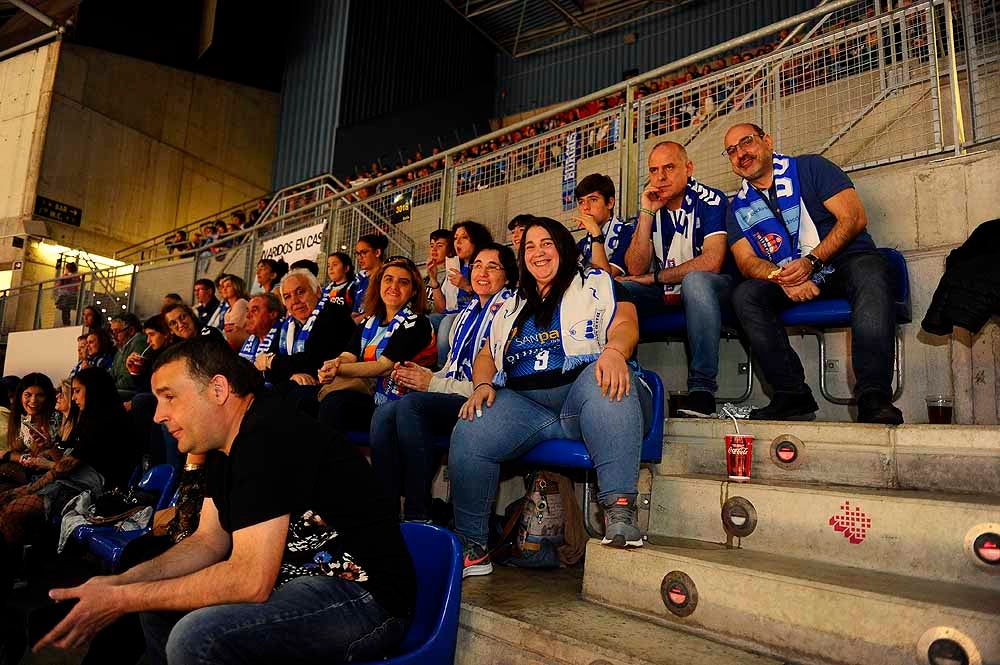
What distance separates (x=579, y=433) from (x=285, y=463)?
1.12 metres

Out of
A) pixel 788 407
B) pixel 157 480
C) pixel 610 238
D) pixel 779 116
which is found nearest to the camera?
pixel 788 407

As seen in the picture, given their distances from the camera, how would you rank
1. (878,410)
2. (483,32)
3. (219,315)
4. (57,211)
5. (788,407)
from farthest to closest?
1. (483,32)
2. (57,211)
3. (219,315)
4. (788,407)
5. (878,410)

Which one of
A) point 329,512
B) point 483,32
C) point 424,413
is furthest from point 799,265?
point 483,32

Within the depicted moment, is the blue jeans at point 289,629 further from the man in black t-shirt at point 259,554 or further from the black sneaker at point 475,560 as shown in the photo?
the black sneaker at point 475,560

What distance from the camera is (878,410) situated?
2.26 meters

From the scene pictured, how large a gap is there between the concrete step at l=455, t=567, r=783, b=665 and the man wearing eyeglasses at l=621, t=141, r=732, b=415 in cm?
123

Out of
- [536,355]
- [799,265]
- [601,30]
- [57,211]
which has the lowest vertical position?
[536,355]

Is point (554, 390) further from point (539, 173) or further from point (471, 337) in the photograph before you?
point (539, 173)

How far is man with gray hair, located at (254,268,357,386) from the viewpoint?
3.58 m

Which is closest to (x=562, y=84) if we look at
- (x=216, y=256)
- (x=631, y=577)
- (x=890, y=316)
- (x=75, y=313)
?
(x=216, y=256)

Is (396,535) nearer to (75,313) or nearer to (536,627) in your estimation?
(536,627)

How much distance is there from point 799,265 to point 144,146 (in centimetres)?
1323

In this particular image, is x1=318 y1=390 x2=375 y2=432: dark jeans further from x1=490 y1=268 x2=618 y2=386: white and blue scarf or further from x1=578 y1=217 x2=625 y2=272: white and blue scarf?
x1=578 y1=217 x2=625 y2=272: white and blue scarf

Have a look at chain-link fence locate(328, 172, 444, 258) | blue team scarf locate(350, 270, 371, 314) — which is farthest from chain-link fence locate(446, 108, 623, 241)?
blue team scarf locate(350, 270, 371, 314)
